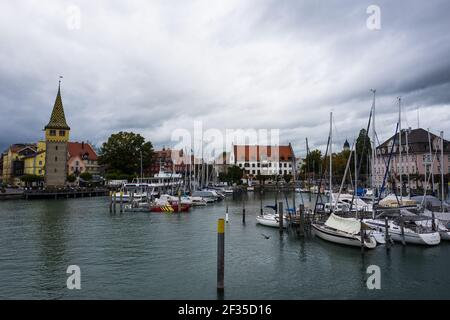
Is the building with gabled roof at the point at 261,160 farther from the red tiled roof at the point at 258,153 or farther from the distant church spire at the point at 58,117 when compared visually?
the distant church spire at the point at 58,117

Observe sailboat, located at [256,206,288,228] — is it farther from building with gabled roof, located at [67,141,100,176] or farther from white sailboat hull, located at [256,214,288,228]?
building with gabled roof, located at [67,141,100,176]

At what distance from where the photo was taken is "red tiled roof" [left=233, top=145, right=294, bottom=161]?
15150 cm

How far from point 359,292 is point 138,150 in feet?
330

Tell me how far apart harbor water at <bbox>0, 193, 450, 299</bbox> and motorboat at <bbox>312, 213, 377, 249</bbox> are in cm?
A: 56

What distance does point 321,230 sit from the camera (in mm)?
30250

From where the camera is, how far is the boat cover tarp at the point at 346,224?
89.3ft

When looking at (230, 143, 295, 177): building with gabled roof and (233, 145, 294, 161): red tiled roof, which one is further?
(233, 145, 294, 161): red tiled roof

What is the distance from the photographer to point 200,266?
2289 centimetres

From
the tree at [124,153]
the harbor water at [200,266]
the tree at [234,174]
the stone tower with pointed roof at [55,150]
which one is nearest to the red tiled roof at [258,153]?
the tree at [234,174]

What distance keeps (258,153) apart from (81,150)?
68.8 metres

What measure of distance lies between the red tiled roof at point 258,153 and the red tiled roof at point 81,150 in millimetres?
57674

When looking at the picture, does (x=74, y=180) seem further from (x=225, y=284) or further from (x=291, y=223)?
(x=225, y=284)

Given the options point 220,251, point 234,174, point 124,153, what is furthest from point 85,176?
point 220,251

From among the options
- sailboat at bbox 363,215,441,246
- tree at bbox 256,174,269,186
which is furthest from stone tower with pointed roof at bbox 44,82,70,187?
sailboat at bbox 363,215,441,246
